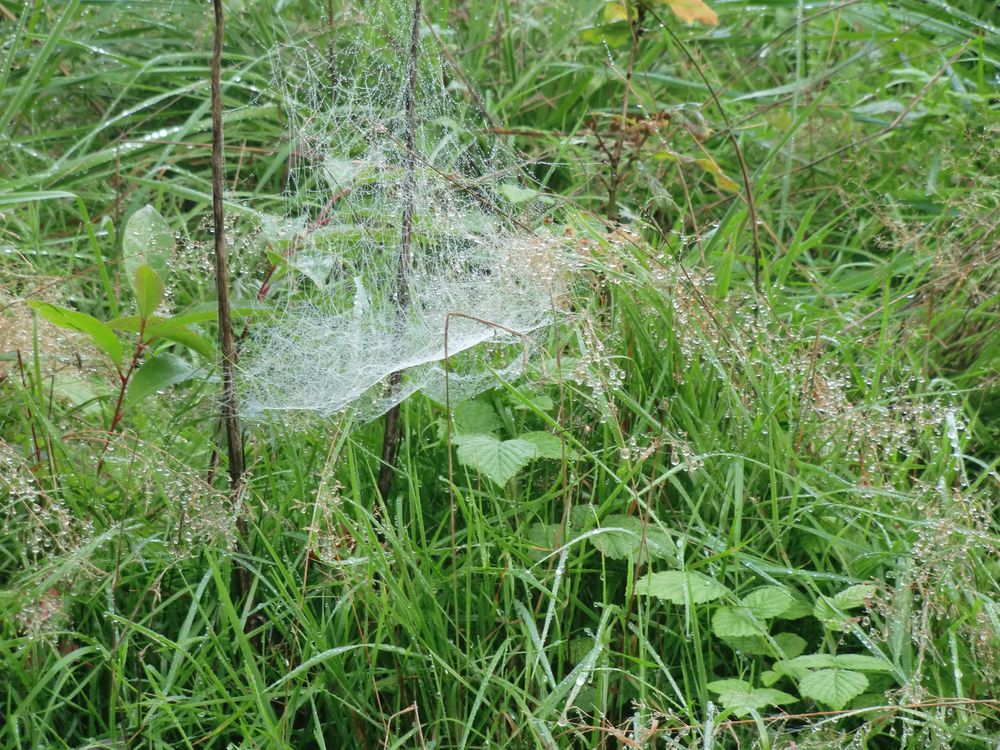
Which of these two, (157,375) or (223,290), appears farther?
(157,375)

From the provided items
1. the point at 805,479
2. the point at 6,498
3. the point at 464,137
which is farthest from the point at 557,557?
the point at 464,137

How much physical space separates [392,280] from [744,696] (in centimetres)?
108

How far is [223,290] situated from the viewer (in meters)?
1.90

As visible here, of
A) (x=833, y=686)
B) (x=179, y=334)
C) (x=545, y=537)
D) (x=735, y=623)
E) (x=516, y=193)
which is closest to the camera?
(x=833, y=686)

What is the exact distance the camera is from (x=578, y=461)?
7.02ft

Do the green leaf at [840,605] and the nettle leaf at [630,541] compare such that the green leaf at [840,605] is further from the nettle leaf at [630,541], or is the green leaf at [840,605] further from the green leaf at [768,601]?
the nettle leaf at [630,541]

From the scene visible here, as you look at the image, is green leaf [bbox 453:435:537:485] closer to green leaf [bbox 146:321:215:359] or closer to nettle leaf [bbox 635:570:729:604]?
nettle leaf [bbox 635:570:729:604]

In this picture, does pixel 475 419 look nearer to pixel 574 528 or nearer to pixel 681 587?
pixel 574 528

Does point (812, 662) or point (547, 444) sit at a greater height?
point (547, 444)

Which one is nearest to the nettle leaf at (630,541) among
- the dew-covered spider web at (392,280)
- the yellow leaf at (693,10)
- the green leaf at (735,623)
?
the green leaf at (735,623)

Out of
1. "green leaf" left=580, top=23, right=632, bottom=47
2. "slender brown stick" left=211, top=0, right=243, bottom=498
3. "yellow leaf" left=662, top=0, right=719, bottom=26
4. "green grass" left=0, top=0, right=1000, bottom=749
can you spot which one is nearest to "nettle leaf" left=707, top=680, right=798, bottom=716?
"green grass" left=0, top=0, right=1000, bottom=749

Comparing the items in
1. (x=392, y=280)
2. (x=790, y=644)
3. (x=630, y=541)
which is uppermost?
(x=392, y=280)

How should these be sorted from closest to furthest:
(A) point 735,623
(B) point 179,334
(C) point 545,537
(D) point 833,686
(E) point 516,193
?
(D) point 833,686
(A) point 735,623
(B) point 179,334
(C) point 545,537
(E) point 516,193

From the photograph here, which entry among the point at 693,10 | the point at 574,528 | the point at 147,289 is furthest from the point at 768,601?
the point at 693,10
